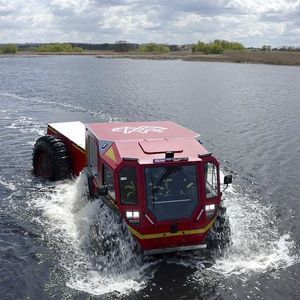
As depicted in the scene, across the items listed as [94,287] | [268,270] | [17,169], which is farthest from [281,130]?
[94,287]

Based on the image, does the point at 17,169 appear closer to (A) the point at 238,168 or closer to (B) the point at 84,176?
(B) the point at 84,176

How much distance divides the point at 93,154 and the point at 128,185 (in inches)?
133

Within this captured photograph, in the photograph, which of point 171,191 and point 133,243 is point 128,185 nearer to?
point 171,191

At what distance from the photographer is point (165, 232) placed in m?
10.6

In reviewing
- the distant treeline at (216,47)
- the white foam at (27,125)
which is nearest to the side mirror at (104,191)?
the white foam at (27,125)

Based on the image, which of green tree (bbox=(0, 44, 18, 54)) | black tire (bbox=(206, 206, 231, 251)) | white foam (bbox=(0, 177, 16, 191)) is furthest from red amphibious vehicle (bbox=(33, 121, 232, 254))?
green tree (bbox=(0, 44, 18, 54))

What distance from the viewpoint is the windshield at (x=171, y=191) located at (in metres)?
10.7

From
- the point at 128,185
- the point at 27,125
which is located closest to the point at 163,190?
the point at 128,185

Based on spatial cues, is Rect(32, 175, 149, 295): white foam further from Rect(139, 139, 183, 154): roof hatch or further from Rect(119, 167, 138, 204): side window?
Rect(139, 139, 183, 154): roof hatch

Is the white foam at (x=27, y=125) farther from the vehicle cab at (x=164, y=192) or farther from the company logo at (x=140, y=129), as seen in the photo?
the vehicle cab at (x=164, y=192)

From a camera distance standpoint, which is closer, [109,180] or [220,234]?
[109,180]

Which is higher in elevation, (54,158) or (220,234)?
(54,158)

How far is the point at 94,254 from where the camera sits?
11820 millimetres

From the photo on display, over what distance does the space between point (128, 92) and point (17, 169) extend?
25486mm
